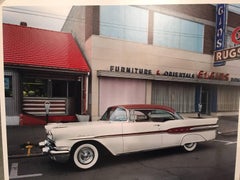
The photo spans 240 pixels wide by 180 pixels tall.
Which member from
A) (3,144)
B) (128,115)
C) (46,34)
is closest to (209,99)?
(128,115)

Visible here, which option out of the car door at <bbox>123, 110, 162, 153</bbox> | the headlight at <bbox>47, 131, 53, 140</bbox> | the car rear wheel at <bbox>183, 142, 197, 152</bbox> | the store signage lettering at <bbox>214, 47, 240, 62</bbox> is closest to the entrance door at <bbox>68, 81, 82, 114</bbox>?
the headlight at <bbox>47, 131, 53, 140</bbox>

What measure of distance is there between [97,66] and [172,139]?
845 millimetres

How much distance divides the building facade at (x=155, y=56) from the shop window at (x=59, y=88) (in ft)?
0.66

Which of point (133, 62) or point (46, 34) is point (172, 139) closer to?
point (133, 62)

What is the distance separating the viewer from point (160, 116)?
1.16 metres

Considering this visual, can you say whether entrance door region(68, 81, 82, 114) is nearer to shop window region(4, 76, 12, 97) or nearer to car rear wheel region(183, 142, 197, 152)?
shop window region(4, 76, 12, 97)

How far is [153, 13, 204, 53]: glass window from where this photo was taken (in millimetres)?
1109

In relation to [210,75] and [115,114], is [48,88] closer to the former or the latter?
[115,114]

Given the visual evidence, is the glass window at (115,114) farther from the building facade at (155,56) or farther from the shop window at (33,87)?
the shop window at (33,87)

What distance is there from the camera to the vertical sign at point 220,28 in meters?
1.09

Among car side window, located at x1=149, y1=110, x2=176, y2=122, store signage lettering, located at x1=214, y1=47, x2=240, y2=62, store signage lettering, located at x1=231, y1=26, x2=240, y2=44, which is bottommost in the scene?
car side window, located at x1=149, y1=110, x2=176, y2=122

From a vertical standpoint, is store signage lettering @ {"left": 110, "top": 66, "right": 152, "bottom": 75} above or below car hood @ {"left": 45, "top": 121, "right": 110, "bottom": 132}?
above

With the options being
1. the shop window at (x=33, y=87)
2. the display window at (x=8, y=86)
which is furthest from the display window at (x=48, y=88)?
the display window at (x=8, y=86)

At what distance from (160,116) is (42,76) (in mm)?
959
